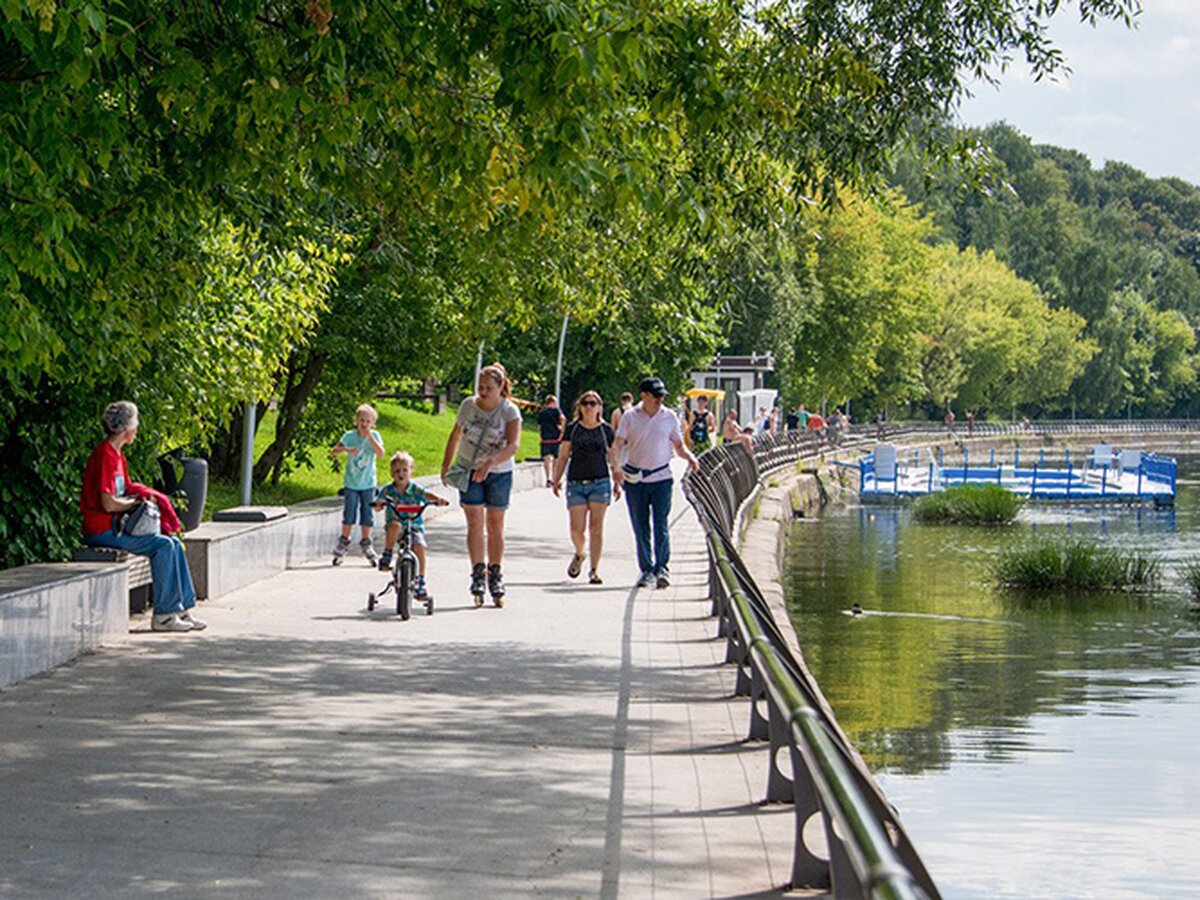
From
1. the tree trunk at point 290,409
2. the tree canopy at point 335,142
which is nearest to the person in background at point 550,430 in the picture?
the tree trunk at point 290,409

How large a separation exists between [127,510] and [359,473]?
588 centimetres

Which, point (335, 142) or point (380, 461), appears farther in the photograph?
point (380, 461)

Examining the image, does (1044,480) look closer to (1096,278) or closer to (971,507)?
(971,507)

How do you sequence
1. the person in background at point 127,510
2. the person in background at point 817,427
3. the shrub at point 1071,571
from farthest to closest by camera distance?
the person in background at point 817,427 < the shrub at point 1071,571 < the person in background at point 127,510

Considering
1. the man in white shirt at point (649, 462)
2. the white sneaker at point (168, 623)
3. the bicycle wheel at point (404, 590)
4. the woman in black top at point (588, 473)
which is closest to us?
the white sneaker at point (168, 623)

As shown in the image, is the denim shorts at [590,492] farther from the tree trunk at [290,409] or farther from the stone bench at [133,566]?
the tree trunk at [290,409]

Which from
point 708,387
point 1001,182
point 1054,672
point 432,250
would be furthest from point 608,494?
point 708,387

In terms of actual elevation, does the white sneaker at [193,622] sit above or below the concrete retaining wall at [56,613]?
below

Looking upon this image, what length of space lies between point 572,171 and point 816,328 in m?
69.1

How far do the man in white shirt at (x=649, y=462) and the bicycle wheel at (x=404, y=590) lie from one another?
2.61 meters

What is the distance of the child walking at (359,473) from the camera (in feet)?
59.7

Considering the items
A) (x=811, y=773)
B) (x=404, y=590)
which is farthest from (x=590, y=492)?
(x=811, y=773)

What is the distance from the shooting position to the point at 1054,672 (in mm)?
20625

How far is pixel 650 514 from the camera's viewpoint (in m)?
16.6
